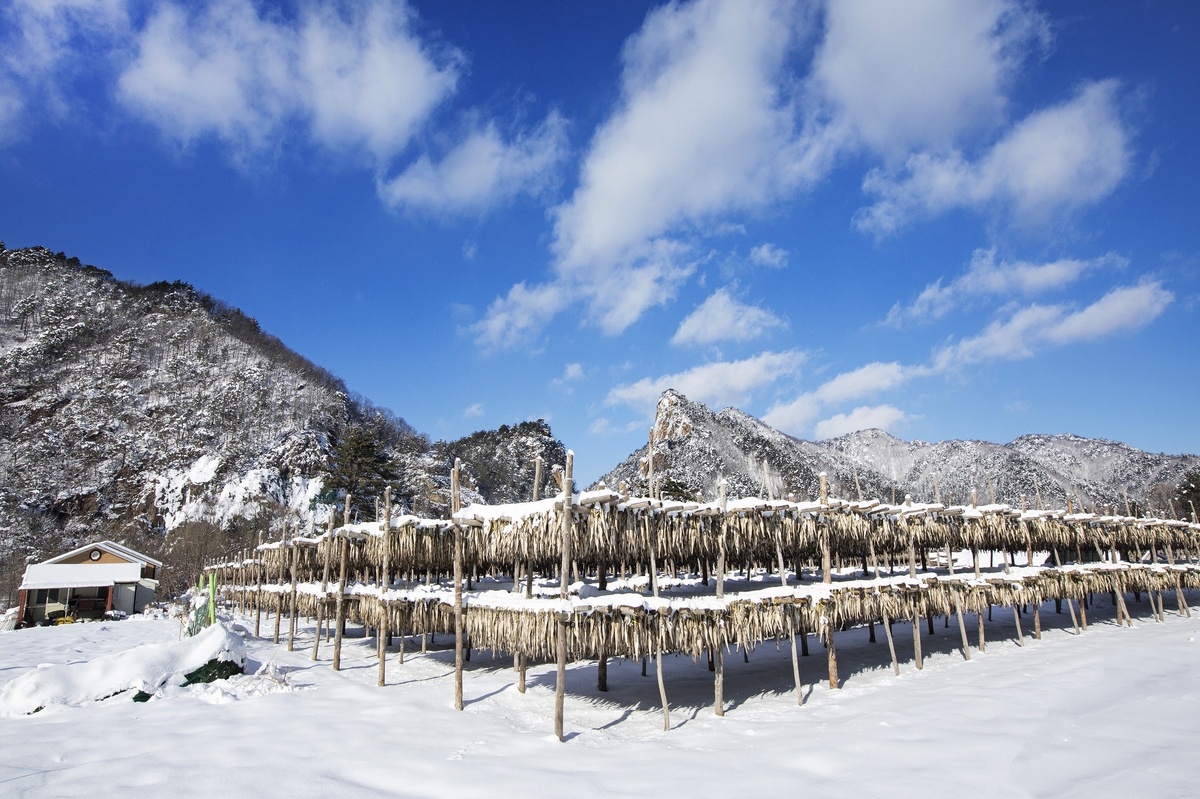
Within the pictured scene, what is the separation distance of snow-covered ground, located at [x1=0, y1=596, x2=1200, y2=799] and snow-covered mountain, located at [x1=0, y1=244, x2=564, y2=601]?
31361mm

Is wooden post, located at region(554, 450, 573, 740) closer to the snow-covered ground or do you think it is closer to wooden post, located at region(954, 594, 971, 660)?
the snow-covered ground

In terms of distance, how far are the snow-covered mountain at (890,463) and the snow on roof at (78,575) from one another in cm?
3367

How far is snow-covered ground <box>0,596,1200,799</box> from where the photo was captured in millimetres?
6430

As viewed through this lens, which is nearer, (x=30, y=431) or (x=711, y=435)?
(x=30, y=431)

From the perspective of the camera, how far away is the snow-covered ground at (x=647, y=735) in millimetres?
6430

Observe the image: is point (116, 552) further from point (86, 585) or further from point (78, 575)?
point (86, 585)

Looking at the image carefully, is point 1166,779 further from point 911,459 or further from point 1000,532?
point 911,459

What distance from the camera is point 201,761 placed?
668cm

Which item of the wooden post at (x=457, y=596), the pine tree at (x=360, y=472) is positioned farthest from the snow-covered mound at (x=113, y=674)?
the pine tree at (x=360, y=472)

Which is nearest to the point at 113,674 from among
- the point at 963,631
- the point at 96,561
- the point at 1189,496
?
the point at 963,631

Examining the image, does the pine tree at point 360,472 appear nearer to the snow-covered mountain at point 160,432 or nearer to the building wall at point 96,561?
the snow-covered mountain at point 160,432

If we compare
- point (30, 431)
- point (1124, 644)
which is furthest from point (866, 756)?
point (30, 431)

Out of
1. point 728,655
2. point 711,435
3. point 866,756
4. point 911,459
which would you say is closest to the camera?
point 866,756

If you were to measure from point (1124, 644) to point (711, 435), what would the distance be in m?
53.2
